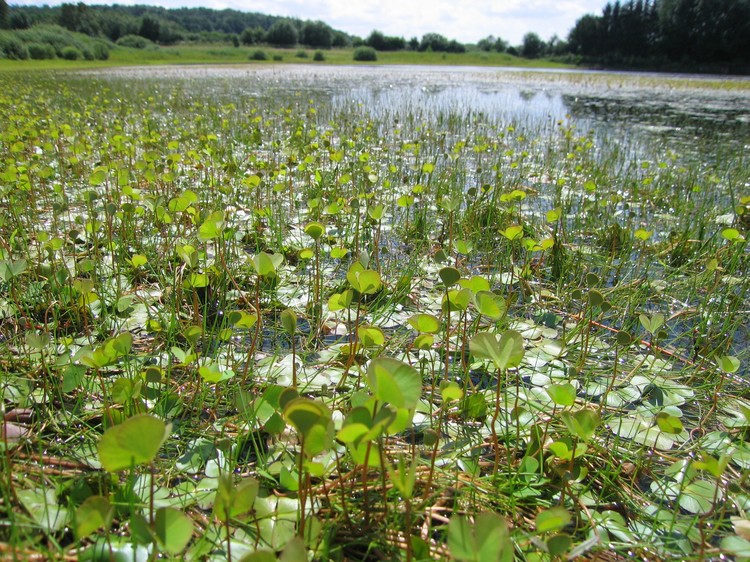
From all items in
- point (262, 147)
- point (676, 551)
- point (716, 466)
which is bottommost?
point (676, 551)

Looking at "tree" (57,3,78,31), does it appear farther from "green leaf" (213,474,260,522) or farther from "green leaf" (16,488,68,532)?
"green leaf" (213,474,260,522)

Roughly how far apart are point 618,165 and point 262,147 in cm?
352

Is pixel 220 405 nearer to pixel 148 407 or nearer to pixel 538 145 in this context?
pixel 148 407

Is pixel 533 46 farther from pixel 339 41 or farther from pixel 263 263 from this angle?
pixel 263 263

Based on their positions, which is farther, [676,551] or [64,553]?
[676,551]

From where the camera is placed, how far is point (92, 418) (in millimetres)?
1089

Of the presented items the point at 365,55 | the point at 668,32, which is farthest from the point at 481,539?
the point at 668,32

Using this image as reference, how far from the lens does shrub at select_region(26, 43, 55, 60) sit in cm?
2091

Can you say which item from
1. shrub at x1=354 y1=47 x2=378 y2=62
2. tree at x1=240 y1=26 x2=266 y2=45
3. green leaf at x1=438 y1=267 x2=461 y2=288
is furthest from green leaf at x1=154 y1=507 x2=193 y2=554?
tree at x1=240 y1=26 x2=266 y2=45

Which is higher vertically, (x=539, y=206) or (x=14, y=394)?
(x=539, y=206)

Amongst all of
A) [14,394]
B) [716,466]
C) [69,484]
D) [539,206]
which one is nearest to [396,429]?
[716,466]

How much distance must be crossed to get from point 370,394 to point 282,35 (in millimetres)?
61973

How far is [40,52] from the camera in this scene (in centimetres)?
2098

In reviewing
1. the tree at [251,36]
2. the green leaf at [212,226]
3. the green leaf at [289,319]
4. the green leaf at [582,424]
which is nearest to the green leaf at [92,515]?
the green leaf at [289,319]
